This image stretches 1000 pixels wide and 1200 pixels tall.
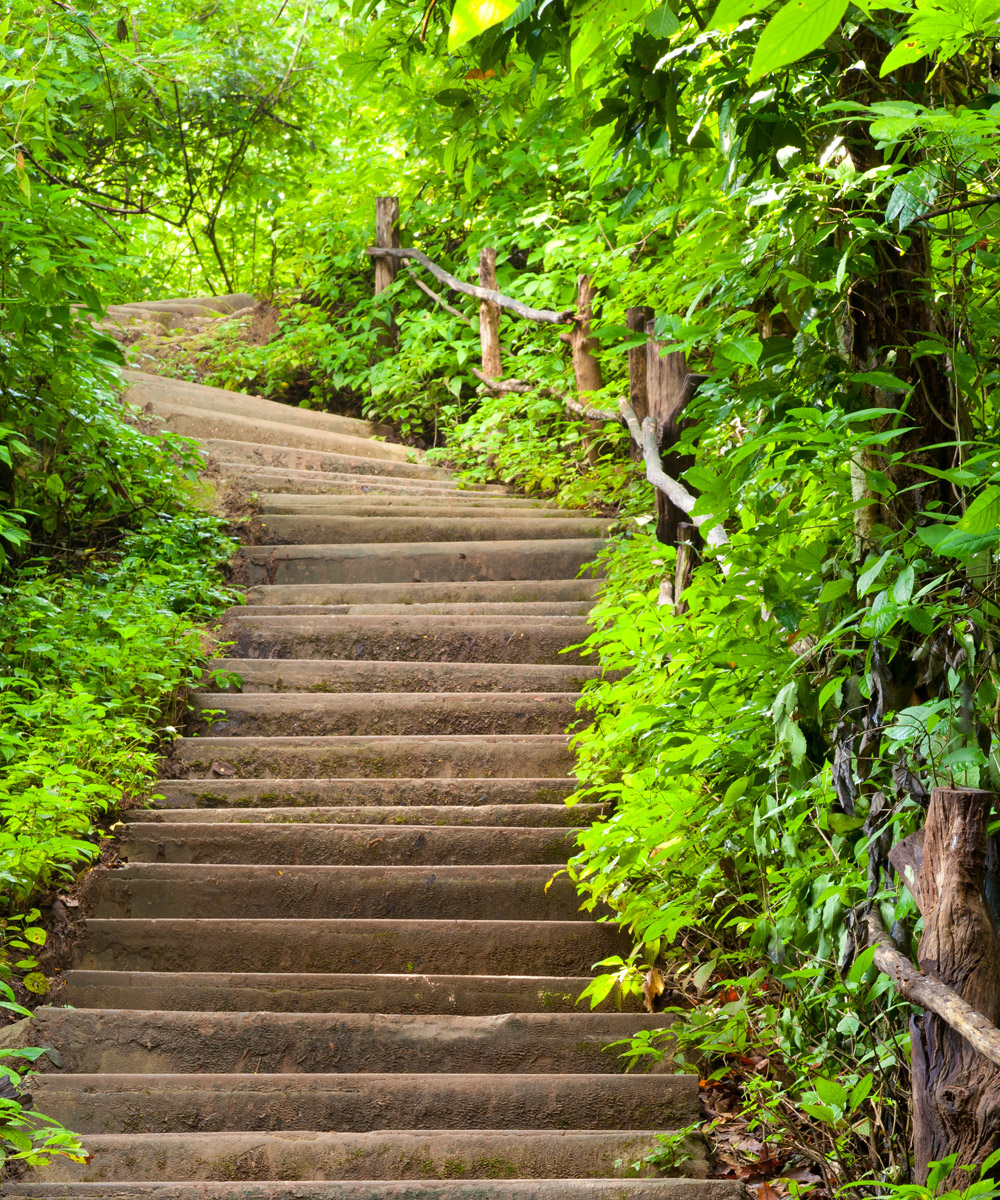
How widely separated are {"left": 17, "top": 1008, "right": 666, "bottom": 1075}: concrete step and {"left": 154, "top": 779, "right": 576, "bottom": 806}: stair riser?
98 centimetres

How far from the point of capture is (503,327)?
8328 millimetres

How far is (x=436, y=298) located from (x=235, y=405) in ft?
6.75

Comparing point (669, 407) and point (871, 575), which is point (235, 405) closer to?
point (669, 407)

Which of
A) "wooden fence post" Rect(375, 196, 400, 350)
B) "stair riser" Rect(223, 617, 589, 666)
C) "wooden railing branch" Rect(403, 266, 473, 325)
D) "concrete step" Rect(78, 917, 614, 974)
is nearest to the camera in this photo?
"concrete step" Rect(78, 917, 614, 974)

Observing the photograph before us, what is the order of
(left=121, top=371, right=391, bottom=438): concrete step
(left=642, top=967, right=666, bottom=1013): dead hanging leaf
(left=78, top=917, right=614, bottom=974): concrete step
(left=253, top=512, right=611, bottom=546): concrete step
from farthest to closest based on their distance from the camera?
(left=121, top=371, right=391, bottom=438): concrete step → (left=253, top=512, right=611, bottom=546): concrete step → (left=78, top=917, right=614, bottom=974): concrete step → (left=642, top=967, right=666, bottom=1013): dead hanging leaf

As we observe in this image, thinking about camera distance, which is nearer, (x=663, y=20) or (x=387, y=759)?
(x=663, y=20)

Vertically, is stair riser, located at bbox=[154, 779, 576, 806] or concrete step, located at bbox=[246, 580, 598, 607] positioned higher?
concrete step, located at bbox=[246, 580, 598, 607]

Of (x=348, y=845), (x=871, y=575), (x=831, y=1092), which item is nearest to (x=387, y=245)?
(x=348, y=845)

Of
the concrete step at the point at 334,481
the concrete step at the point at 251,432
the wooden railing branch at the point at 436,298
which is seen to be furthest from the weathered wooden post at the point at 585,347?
the wooden railing branch at the point at 436,298

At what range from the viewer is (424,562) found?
A: 16.9ft

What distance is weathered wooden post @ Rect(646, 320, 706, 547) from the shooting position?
369 cm

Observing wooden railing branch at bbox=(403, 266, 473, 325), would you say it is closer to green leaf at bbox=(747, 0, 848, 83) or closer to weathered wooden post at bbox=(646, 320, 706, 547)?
weathered wooden post at bbox=(646, 320, 706, 547)

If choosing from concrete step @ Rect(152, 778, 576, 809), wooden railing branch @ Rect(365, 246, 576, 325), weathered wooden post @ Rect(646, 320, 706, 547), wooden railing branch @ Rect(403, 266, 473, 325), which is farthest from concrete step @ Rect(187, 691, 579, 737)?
wooden railing branch @ Rect(403, 266, 473, 325)

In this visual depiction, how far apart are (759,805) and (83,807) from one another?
2.15 metres
